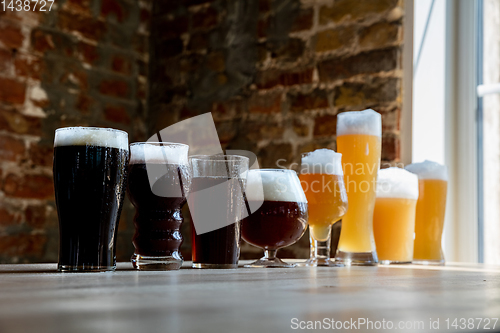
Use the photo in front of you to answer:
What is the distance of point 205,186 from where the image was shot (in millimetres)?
968

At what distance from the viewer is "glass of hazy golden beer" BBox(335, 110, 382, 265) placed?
4.49 ft

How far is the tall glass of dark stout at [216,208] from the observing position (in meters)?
0.96

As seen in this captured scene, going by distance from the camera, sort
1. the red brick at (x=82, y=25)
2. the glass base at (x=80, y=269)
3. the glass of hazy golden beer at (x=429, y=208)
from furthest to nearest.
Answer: the red brick at (x=82, y=25) < the glass of hazy golden beer at (x=429, y=208) < the glass base at (x=80, y=269)

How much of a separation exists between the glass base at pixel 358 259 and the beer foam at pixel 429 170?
39 centimetres

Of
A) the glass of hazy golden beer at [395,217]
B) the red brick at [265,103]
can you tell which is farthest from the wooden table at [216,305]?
the red brick at [265,103]

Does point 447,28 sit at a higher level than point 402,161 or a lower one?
higher

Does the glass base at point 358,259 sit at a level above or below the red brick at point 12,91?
below

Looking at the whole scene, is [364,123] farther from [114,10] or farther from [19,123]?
[114,10]

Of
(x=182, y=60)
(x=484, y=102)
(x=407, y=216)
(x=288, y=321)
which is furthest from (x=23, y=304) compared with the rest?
(x=182, y=60)

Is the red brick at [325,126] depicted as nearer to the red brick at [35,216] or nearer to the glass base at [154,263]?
the red brick at [35,216]

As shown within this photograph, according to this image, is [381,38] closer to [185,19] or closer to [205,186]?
[185,19]

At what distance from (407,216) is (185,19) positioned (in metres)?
1.63

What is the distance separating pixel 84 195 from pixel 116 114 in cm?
189

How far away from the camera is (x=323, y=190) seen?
49.2 inches
